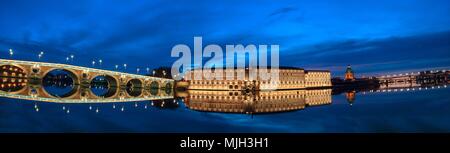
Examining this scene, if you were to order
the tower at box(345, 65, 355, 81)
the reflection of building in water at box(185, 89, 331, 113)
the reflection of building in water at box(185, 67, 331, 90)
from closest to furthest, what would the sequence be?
the reflection of building in water at box(185, 89, 331, 113)
the reflection of building in water at box(185, 67, 331, 90)
the tower at box(345, 65, 355, 81)

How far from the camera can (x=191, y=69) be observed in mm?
66875

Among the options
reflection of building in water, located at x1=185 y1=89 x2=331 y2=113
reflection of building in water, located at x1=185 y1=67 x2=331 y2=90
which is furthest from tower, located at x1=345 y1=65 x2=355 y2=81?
reflection of building in water, located at x1=185 y1=89 x2=331 y2=113

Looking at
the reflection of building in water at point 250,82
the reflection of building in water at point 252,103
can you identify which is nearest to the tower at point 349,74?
the reflection of building in water at point 250,82

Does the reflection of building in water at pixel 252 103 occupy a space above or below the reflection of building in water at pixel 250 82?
below

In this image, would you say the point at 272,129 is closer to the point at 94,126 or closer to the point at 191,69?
the point at 94,126

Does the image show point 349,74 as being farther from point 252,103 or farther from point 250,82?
point 252,103

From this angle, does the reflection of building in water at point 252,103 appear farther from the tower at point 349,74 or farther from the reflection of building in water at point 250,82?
the tower at point 349,74

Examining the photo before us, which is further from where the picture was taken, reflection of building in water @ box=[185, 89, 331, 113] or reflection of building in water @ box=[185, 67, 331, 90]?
reflection of building in water @ box=[185, 67, 331, 90]

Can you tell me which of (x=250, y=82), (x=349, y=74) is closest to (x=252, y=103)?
(x=250, y=82)

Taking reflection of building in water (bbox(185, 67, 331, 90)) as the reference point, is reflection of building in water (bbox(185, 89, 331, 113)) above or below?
below

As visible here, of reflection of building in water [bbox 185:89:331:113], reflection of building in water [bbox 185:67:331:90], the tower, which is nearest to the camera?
A: reflection of building in water [bbox 185:89:331:113]

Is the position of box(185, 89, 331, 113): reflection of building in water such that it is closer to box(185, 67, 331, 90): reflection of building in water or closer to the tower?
box(185, 67, 331, 90): reflection of building in water
